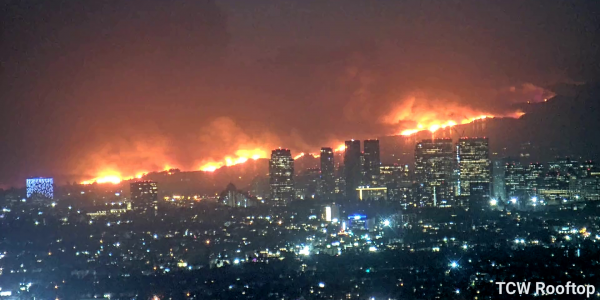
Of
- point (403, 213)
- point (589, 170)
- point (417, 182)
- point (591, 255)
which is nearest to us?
point (591, 255)

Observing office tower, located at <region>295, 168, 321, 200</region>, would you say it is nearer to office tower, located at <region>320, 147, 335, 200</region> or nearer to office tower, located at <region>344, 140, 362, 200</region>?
office tower, located at <region>320, 147, 335, 200</region>

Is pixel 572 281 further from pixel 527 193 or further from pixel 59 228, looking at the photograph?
pixel 527 193

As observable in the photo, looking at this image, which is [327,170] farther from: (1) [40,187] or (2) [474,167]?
(1) [40,187]

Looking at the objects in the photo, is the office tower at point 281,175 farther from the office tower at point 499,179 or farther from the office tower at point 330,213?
the office tower at point 499,179

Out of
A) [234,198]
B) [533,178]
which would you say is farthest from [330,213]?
[533,178]

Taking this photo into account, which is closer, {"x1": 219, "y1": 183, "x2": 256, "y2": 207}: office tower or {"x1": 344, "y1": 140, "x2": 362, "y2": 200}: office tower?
{"x1": 219, "y1": 183, "x2": 256, "y2": 207}: office tower

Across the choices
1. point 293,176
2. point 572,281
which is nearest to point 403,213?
point 293,176

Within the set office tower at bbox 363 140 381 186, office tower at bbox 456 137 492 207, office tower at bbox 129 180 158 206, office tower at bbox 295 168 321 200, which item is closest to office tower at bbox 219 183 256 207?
office tower at bbox 295 168 321 200
